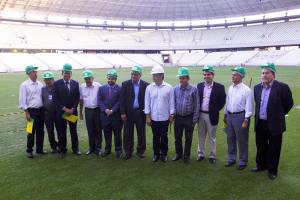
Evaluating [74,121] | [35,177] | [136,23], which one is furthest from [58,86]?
[136,23]

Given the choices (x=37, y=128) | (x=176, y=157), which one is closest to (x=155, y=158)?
(x=176, y=157)

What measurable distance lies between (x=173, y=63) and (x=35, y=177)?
212ft

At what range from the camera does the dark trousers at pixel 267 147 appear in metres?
5.69

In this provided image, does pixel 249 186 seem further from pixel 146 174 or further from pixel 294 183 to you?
pixel 146 174

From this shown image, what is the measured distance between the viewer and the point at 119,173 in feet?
19.8

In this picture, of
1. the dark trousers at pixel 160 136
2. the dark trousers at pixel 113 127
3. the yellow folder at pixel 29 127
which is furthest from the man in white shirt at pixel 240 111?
the yellow folder at pixel 29 127

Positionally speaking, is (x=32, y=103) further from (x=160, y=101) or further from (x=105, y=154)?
(x=160, y=101)

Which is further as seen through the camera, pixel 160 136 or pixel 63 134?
pixel 63 134

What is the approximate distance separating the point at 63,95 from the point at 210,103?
10.9 feet

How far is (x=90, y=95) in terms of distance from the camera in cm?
727

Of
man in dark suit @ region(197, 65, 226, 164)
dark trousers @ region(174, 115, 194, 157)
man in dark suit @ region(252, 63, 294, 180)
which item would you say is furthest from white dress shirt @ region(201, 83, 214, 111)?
man in dark suit @ region(252, 63, 294, 180)

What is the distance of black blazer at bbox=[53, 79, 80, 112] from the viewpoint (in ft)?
23.0

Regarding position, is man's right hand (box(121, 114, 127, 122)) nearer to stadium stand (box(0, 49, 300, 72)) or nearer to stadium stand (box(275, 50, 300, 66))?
stadium stand (box(0, 49, 300, 72))

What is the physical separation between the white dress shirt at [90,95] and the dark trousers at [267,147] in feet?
12.1
